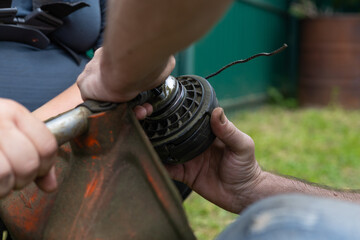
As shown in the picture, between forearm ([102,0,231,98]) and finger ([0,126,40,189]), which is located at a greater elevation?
forearm ([102,0,231,98])

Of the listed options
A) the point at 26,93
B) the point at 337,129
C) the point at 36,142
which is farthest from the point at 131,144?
the point at 337,129

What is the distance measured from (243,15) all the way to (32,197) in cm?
433

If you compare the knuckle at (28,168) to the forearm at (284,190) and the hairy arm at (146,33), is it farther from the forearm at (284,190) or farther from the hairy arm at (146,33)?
the forearm at (284,190)

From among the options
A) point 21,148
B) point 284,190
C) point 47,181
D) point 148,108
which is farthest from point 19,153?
point 284,190

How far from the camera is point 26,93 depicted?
1.16m

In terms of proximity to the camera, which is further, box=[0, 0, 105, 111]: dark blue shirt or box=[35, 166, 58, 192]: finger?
box=[0, 0, 105, 111]: dark blue shirt

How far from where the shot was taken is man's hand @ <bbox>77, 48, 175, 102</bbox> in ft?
2.37

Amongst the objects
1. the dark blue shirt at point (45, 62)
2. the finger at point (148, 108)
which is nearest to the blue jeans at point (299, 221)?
the finger at point (148, 108)

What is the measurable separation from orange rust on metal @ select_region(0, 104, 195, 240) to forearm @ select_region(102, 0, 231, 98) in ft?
0.37

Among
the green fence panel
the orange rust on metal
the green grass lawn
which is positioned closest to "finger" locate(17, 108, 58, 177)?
the orange rust on metal

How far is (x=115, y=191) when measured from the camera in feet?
2.52

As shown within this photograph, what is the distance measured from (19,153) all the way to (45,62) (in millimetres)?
628

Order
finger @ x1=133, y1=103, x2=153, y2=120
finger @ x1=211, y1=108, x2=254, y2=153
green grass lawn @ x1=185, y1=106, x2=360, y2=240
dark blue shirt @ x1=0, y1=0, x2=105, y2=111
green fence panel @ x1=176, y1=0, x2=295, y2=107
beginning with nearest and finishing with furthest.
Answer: finger @ x1=133, y1=103, x2=153, y2=120, finger @ x1=211, y1=108, x2=254, y2=153, dark blue shirt @ x1=0, y1=0, x2=105, y2=111, green grass lawn @ x1=185, y1=106, x2=360, y2=240, green fence panel @ x1=176, y1=0, x2=295, y2=107

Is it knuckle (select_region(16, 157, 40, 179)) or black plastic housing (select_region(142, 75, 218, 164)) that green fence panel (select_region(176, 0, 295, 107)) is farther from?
knuckle (select_region(16, 157, 40, 179))
